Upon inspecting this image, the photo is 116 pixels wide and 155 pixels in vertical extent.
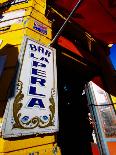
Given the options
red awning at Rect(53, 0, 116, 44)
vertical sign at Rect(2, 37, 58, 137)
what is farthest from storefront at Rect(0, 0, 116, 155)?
red awning at Rect(53, 0, 116, 44)

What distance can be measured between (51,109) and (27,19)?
6.75 ft

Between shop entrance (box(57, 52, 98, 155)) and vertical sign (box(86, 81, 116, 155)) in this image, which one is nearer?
vertical sign (box(86, 81, 116, 155))

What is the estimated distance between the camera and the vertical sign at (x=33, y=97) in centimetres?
229

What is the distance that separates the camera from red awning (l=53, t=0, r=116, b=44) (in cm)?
346

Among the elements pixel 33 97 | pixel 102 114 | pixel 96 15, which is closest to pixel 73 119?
pixel 102 114

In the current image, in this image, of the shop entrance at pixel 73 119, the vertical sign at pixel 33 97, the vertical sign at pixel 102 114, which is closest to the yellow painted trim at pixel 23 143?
the vertical sign at pixel 33 97

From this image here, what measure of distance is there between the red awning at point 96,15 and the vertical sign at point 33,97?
124 centimetres

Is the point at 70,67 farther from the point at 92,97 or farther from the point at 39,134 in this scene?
the point at 39,134

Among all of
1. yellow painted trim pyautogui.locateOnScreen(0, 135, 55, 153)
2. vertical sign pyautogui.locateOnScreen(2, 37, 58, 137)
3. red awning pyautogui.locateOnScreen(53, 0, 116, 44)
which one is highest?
red awning pyautogui.locateOnScreen(53, 0, 116, 44)

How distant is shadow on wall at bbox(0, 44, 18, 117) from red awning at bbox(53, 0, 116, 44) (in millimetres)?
1578

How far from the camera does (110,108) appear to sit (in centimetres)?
437

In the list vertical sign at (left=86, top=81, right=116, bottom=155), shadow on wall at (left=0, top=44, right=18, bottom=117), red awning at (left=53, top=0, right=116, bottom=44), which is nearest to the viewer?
shadow on wall at (left=0, top=44, right=18, bottom=117)

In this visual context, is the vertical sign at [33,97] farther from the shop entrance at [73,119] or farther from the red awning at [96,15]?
the shop entrance at [73,119]

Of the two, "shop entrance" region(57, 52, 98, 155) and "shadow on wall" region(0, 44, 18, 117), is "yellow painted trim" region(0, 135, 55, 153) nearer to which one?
"shadow on wall" region(0, 44, 18, 117)
